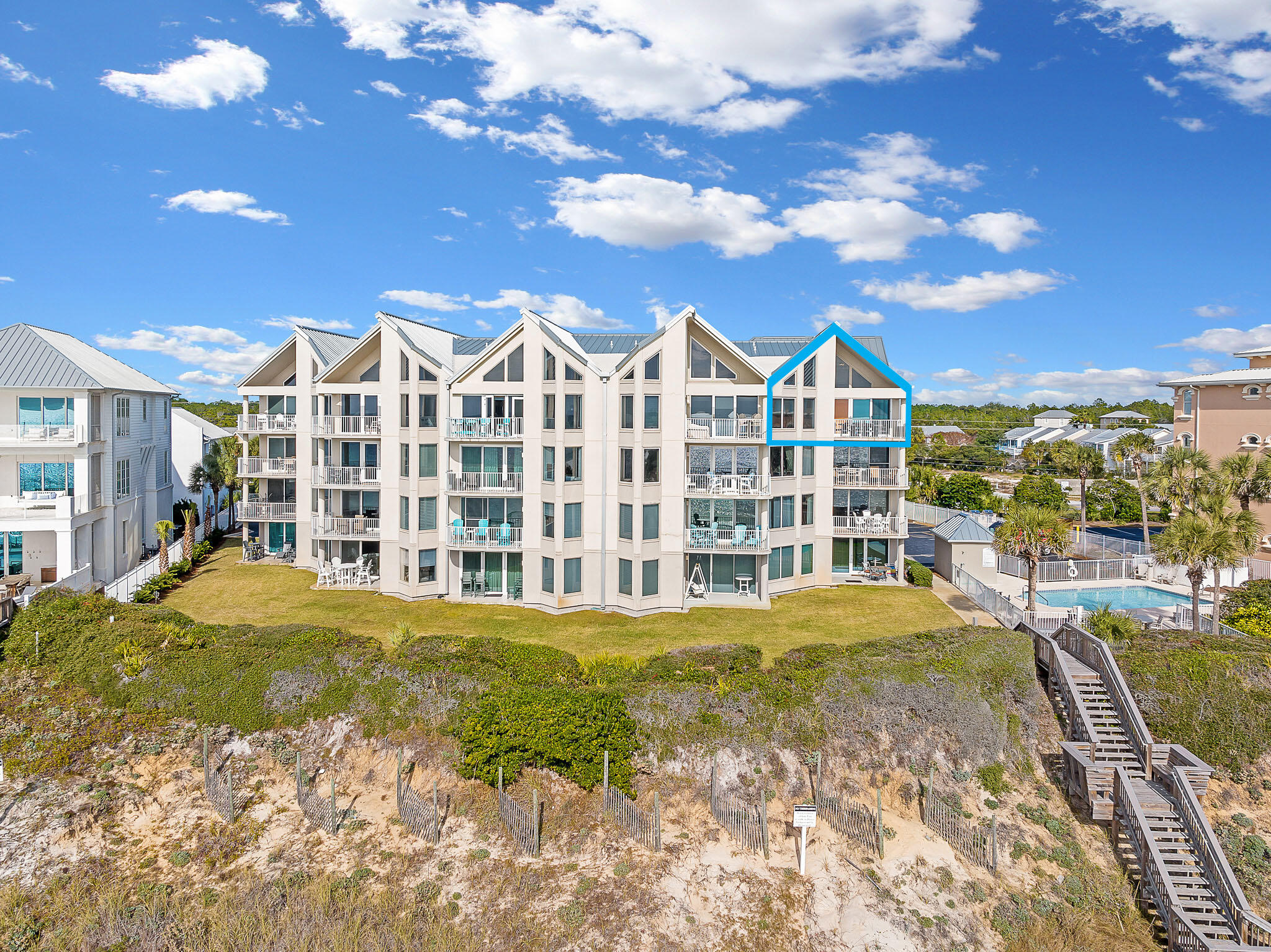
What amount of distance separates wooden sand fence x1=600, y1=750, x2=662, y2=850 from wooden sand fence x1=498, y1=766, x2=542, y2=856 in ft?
5.75

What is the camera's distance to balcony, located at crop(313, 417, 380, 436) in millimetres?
33250

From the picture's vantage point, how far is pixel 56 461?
2964cm

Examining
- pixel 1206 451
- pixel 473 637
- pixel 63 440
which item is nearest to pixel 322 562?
pixel 63 440

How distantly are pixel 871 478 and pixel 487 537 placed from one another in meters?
18.5

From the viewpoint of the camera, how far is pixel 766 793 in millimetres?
18203

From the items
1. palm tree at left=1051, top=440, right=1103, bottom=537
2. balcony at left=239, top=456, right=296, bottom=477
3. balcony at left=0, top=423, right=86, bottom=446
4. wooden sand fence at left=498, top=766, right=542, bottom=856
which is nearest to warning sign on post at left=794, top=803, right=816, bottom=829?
wooden sand fence at left=498, top=766, right=542, bottom=856

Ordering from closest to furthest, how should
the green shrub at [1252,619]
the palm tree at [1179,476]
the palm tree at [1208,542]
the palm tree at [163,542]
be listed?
the palm tree at [1208,542] < the green shrub at [1252,619] < the palm tree at [163,542] < the palm tree at [1179,476]

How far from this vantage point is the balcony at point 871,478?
33781 millimetres

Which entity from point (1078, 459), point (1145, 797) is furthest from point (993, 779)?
point (1078, 459)

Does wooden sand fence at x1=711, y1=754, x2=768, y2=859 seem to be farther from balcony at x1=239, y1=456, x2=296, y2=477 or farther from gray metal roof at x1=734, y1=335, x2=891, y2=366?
balcony at x1=239, y1=456, x2=296, y2=477

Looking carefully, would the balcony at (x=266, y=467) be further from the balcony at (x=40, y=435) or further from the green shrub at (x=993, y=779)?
the green shrub at (x=993, y=779)

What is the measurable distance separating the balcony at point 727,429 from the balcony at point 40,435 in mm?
25656

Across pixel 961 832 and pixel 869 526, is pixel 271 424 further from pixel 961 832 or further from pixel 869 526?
pixel 961 832

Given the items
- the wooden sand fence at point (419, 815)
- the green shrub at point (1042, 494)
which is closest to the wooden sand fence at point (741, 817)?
the wooden sand fence at point (419, 815)
